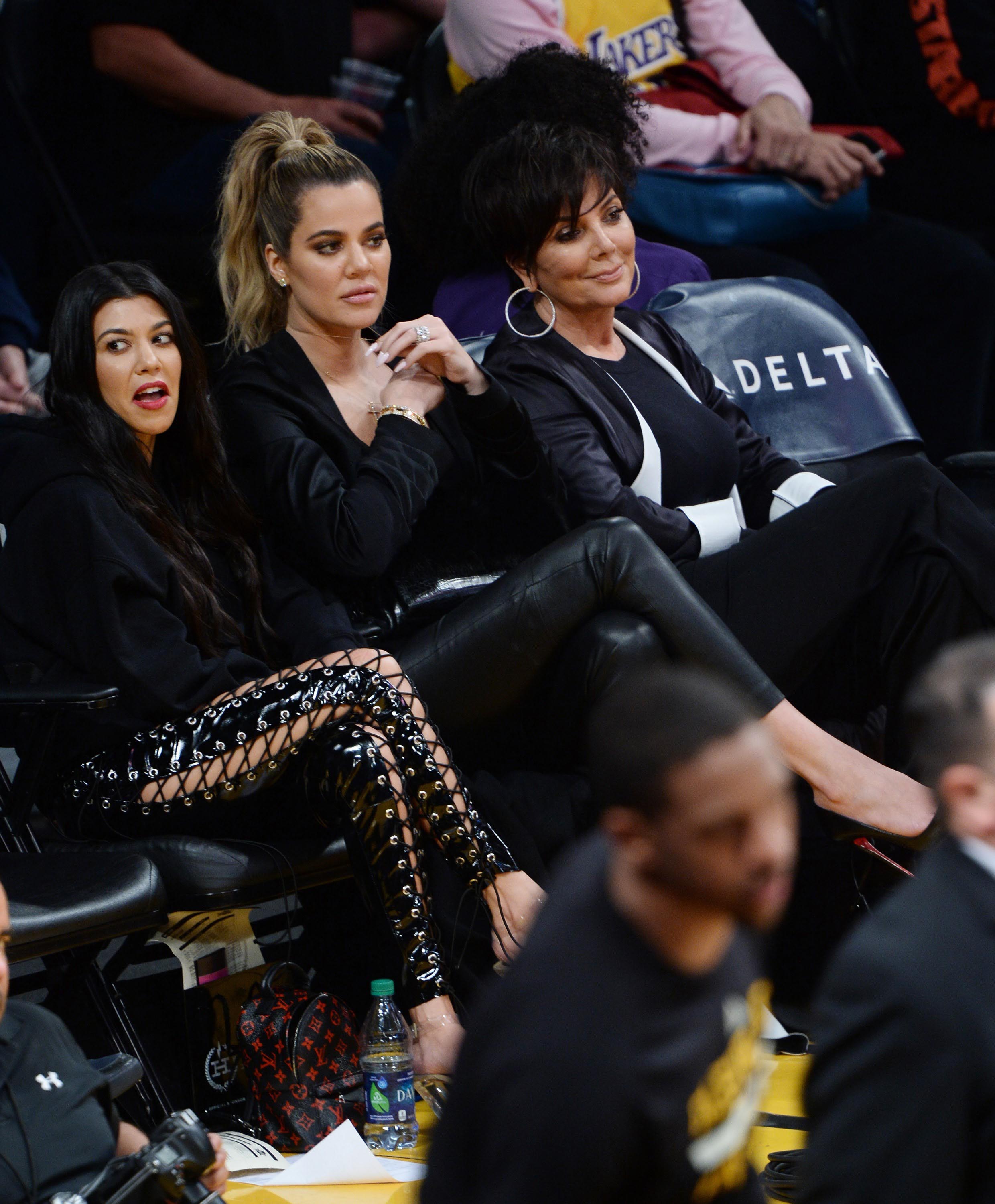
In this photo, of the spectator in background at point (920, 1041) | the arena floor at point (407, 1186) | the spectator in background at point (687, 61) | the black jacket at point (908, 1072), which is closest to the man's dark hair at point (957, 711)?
the spectator in background at point (920, 1041)

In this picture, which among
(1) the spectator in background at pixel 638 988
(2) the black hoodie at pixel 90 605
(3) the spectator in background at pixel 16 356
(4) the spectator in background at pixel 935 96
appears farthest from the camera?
(4) the spectator in background at pixel 935 96

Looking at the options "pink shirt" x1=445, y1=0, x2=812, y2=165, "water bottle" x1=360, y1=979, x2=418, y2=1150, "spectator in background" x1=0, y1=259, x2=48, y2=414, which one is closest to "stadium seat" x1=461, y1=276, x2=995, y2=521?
"pink shirt" x1=445, y1=0, x2=812, y2=165

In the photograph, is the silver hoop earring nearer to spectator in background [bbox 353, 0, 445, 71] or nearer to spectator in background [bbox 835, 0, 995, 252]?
spectator in background [bbox 353, 0, 445, 71]

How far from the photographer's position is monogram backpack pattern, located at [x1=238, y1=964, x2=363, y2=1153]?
2.19 metres

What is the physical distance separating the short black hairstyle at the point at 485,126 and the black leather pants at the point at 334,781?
117cm

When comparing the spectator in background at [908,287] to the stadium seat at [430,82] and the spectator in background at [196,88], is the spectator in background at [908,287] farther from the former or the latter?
the spectator in background at [196,88]

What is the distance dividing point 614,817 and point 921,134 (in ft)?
11.4

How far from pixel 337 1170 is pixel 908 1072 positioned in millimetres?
1154

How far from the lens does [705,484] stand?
288 cm

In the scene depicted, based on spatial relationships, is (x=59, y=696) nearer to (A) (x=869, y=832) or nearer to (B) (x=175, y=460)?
(B) (x=175, y=460)

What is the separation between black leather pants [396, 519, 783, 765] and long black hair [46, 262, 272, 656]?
1.02 ft

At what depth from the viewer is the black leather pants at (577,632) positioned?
237 centimetres

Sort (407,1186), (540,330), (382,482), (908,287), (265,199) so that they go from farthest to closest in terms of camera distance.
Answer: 1. (908,287)
2. (540,330)
3. (265,199)
4. (382,482)
5. (407,1186)

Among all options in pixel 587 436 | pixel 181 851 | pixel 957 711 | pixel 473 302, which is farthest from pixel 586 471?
pixel 957 711
